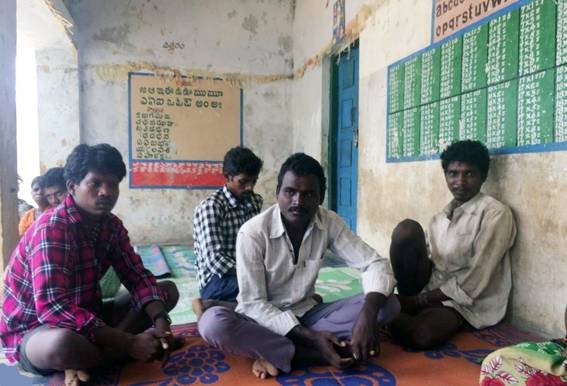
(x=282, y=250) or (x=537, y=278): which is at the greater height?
(x=282, y=250)

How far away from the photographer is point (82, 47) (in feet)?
19.3

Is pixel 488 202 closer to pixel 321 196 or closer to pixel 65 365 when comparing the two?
pixel 321 196

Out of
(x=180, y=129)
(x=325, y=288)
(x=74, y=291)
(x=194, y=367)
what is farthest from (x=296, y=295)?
(x=180, y=129)

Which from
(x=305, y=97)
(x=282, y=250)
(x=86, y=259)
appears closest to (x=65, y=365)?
(x=86, y=259)

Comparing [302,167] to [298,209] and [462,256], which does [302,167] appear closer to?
[298,209]

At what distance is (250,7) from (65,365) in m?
5.74

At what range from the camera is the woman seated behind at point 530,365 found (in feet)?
4.52

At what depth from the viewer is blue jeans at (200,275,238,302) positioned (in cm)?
227

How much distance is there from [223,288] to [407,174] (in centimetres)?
185

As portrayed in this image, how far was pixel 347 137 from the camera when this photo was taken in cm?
500

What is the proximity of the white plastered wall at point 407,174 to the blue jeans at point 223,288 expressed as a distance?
4.98 feet

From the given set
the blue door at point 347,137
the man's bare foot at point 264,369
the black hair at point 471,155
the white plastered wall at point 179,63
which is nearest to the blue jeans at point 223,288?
the man's bare foot at point 264,369

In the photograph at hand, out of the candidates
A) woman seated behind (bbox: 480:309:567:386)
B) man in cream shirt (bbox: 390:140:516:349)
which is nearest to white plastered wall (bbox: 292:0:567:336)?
man in cream shirt (bbox: 390:140:516:349)

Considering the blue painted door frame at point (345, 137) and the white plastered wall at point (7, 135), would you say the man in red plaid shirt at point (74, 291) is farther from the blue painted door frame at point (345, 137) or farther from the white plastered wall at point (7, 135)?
the blue painted door frame at point (345, 137)
